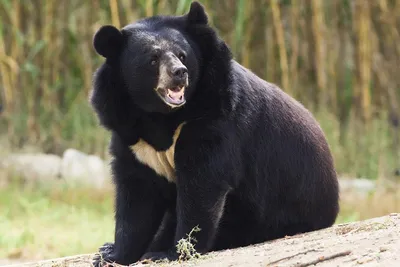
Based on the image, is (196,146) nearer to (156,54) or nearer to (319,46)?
(156,54)

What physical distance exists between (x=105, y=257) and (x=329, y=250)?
151 centimetres

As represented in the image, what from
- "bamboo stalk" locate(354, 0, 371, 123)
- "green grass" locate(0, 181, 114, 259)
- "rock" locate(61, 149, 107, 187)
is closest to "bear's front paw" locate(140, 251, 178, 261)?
"green grass" locate(0, 181, 114, 259)

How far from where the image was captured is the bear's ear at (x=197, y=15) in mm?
4816

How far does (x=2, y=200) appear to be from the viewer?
30.2ft

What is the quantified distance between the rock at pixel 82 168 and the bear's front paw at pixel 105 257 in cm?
455

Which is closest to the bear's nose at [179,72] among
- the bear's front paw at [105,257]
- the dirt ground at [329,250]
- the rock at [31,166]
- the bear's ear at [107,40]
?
the bear's ear at [107,40]

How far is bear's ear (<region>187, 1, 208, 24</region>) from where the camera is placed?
482 cm

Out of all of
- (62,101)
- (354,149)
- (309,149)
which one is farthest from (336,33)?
(309,149)

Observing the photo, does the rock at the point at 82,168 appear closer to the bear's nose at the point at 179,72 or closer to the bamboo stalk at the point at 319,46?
the bamboo stalk at the point at 319,46

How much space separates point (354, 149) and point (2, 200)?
12.4 feet

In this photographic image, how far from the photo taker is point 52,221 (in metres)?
8.56

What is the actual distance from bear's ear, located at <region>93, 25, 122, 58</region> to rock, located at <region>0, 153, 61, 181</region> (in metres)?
5.27

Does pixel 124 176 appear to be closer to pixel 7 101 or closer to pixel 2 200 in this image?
pixel 2 200

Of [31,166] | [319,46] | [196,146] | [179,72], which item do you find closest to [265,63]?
[319,46]
